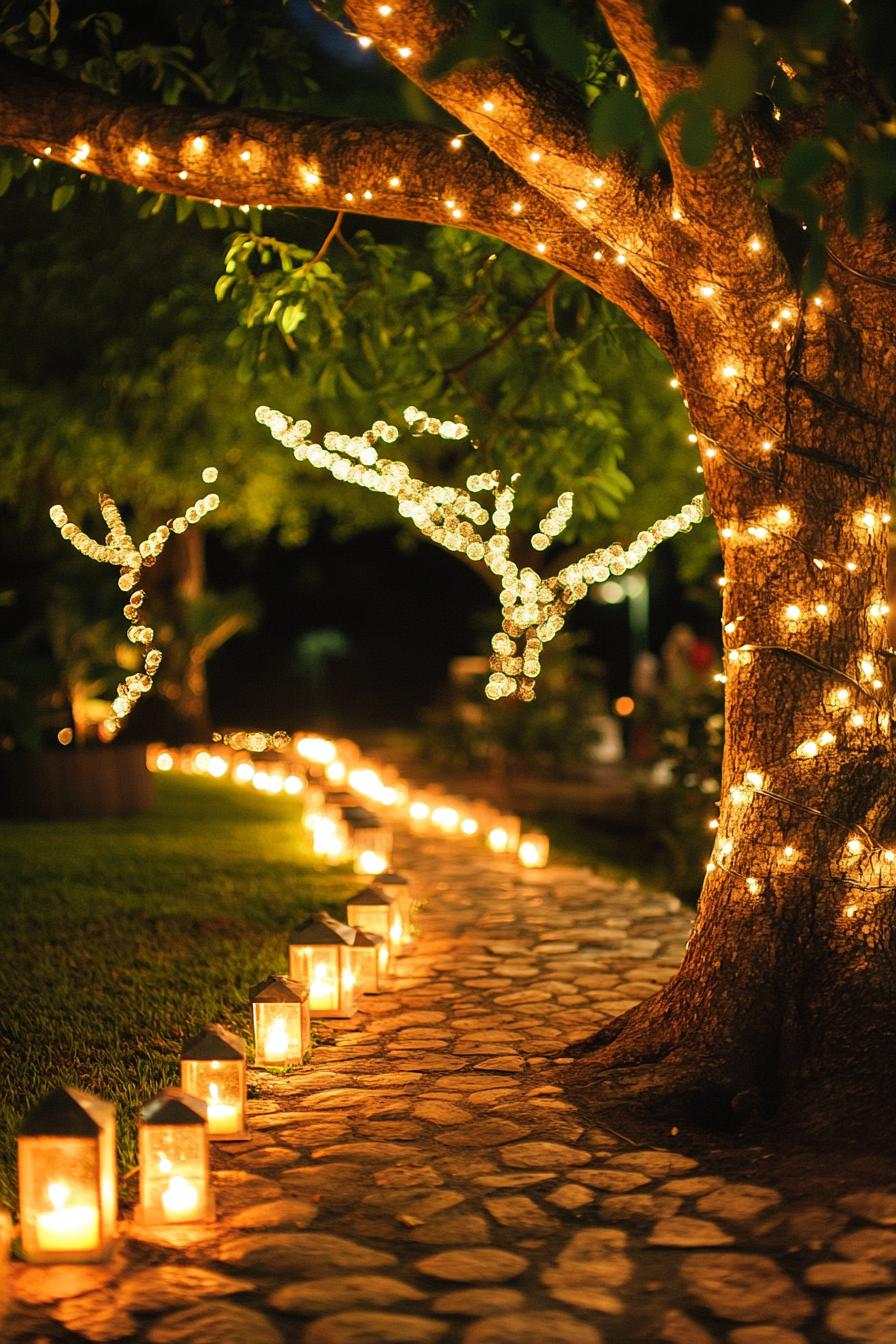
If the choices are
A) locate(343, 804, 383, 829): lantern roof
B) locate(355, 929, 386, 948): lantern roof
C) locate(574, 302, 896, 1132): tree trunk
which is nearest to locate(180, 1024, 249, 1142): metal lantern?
locate(574, 302, 896, 1132): tree trunk

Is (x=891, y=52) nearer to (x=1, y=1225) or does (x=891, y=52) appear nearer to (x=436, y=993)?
(x=1, y=1225)

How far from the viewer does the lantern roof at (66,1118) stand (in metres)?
3.35

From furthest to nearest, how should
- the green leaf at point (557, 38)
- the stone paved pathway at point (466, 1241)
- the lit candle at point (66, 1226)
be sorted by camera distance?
1. the lit candle at point (66, 1226)
2. the stone paved pathway at point (466, 1241)
3. the green leaf at point (557, 38)

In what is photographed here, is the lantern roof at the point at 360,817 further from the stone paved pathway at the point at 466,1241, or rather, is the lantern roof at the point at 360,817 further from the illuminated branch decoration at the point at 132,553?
the stone paved pathway at the point at 466,1241

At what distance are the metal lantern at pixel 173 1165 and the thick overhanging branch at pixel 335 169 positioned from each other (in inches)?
121

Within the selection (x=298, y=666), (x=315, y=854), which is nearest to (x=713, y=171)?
(x=315, y=854)

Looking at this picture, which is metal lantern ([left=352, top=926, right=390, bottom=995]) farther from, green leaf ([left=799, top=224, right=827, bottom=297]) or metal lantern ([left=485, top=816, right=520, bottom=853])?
metal lantern ([left=485, top=816, right=520, bottom=853])

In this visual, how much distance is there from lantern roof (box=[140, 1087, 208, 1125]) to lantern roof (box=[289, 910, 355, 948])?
78.2 inches

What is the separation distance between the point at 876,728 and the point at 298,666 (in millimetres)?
32820

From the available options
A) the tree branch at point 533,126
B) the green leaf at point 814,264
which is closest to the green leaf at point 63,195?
the tree branch at point 533,126

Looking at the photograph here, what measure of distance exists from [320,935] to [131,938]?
207 cm

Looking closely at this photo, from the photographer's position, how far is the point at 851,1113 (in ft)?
13.6

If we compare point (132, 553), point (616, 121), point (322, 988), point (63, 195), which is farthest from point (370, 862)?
point (616, 121)

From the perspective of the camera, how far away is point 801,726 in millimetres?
4590
